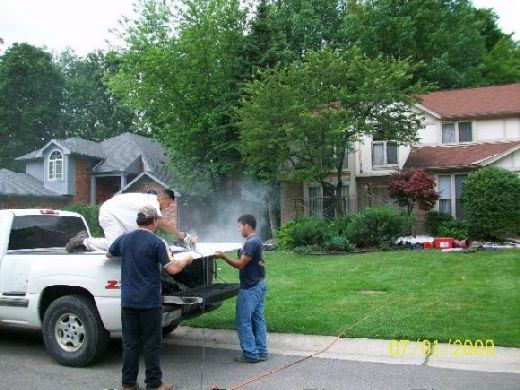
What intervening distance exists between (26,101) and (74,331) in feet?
165

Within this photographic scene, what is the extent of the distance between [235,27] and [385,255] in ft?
55.7

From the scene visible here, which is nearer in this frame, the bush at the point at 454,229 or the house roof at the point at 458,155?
the bush at the point at 454,229

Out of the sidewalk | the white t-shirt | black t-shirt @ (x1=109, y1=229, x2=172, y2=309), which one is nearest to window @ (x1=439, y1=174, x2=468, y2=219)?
the sidewalk

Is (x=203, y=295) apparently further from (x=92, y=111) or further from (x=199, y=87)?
(x=92, y=111)

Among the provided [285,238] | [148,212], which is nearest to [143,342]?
[148,212]

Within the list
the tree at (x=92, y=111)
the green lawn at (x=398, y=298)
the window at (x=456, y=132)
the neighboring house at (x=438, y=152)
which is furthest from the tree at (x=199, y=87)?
the tree at (x=92, y=111)

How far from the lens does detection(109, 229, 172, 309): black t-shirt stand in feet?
17.6

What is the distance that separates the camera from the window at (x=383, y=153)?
80.5ft

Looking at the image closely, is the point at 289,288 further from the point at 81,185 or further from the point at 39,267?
the point at 81,185

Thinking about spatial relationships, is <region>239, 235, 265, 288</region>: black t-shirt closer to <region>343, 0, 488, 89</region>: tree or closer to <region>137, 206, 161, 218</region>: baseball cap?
Result: <region>137, 206, 161, 218</region>: baseball cap

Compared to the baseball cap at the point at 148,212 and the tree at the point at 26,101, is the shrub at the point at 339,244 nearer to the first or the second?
the baseball cap at the point at 148,212

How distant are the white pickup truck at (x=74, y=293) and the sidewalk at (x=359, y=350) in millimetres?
1020

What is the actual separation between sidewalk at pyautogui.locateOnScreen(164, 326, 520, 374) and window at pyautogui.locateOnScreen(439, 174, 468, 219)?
16.8 metres

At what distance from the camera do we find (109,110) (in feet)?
179
